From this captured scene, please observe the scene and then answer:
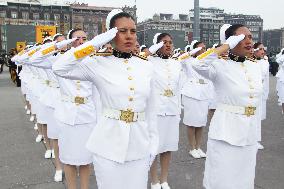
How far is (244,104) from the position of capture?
13.0 ft

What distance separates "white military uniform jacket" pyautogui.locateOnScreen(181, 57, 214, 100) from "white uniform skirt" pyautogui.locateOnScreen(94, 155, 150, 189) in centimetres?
418

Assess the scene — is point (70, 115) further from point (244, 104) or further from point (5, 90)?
point (5, 90)

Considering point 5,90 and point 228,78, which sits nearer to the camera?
point 228,78

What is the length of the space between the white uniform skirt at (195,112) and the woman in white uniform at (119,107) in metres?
3.97

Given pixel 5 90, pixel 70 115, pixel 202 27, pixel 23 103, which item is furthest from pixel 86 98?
pixel 202 27

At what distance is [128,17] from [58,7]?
361ft

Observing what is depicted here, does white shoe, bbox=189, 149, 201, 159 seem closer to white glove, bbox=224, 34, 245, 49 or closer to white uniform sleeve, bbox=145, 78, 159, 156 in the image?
white glove, bbox=224, 34, 245, 49

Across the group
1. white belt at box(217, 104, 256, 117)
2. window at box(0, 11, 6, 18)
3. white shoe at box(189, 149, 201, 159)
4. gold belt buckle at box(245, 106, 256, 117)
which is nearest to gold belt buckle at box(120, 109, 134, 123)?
white belt at box(217, 104, 256, 117)

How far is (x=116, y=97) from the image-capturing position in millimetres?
3180

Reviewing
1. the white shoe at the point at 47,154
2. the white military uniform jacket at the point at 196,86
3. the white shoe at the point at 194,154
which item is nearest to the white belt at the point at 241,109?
the white shoe at the point at 194,154

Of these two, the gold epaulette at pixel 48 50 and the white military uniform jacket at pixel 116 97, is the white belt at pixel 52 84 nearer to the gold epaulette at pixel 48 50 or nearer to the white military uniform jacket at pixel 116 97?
the gold epaulette at pixel 48 50

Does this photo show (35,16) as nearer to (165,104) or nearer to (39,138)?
(39,138)

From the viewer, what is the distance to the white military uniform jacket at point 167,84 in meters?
5.35

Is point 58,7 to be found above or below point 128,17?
above
